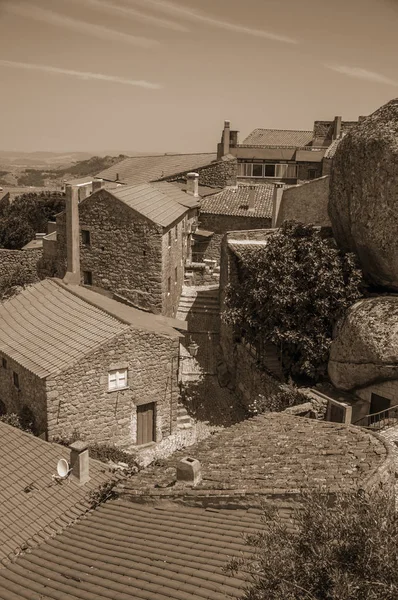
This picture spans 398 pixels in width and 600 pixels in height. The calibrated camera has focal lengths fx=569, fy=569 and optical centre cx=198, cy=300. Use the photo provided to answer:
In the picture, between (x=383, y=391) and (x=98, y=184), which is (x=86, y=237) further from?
(x=383, y=391)

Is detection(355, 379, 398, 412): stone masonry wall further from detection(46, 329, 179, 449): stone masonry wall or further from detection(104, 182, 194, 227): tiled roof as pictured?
detection(104, 182, 194, 227): tiled roof

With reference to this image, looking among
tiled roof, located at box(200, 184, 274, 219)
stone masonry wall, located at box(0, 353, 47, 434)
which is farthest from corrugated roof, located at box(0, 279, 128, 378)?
tiled roof, located at box(200, 184, 274, 219)

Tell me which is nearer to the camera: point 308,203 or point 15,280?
point 308,203

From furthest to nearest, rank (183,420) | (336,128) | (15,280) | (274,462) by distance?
(336,128) < (15,280) < (183,420) < (274,462)

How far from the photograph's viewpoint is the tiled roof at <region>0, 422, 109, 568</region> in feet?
39.0

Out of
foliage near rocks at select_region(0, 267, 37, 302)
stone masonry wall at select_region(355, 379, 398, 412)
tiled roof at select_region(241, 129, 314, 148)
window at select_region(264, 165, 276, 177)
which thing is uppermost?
tiled roof at select_region(241, 129, 314, 148)

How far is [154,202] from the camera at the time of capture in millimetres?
27719

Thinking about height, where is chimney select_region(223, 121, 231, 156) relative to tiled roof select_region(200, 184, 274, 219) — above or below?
above

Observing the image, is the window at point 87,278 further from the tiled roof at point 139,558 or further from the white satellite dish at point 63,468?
A: the tiled roof at point 139,558

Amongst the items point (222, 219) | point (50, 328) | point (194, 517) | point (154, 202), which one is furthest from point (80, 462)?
point (222, 219)

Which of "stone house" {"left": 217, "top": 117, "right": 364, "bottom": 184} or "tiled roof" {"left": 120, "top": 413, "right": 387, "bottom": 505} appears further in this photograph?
"stone house" {"left": 217, "top": 117, "right": 364, "bottom": 184}

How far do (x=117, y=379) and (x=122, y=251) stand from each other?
305 inches

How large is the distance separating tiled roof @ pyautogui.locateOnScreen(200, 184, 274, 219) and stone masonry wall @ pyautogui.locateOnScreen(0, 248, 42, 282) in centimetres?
1072

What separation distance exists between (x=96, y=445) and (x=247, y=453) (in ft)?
25.2
